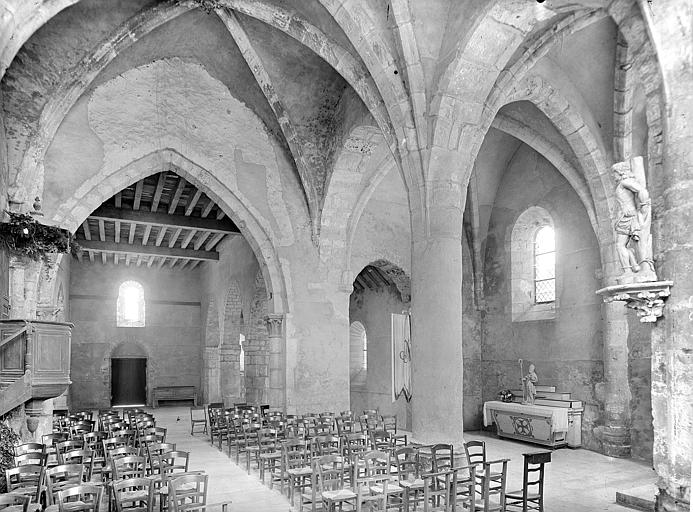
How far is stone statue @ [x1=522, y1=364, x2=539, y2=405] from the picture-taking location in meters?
13.8

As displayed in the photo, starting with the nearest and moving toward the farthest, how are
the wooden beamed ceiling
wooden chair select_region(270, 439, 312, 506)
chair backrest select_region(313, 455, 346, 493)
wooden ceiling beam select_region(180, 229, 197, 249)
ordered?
chair backrest select_region(313, 455, 346, 493), wooden chair select_region(270, 439, 312, 506), the wooden beamed ceiling, wooden ceiling beam select_region(180, 229, 197, 249)

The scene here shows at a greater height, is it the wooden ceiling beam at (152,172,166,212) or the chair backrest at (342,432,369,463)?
the wooden ceiling beam at (152,172,166,212)

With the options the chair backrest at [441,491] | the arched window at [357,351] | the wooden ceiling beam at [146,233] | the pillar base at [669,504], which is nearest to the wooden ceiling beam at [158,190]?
the wooden ceiling beam at [146,233]

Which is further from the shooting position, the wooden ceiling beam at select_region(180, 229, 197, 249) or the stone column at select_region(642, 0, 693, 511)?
the wooden ceiling beam at select_region(180, 229, 197, 249)

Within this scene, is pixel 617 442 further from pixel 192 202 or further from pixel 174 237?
pixel 174 237

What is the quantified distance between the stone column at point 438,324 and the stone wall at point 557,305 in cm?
568

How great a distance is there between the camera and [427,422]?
340 inches

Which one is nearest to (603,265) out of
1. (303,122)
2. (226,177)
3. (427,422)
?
(427,422)

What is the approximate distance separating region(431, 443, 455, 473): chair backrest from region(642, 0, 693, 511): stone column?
2360mm

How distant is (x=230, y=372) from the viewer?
2281cm

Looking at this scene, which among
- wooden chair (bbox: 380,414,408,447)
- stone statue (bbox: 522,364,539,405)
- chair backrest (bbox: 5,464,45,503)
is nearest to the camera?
chair backrest (bbox: 5,464,45,503)

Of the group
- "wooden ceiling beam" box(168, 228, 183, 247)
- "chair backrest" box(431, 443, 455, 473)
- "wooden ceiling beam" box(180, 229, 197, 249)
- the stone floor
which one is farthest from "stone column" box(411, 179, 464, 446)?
"wooden ceiling beam" box(180, 229, 197, 249)

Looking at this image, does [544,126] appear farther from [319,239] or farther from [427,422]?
[427,422]

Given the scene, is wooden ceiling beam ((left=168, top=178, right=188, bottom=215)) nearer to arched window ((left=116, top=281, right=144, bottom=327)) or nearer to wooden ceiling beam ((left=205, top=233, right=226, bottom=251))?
wooden ceiling beam ((left=205, top=233, right=226, bottom=251))
